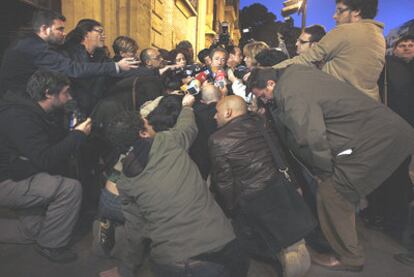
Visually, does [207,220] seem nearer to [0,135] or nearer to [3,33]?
[0,135]

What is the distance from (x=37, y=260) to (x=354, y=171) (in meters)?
2.58

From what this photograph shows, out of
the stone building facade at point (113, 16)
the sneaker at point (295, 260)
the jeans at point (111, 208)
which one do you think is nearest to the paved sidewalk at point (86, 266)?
the sneaker at point (295, 260)

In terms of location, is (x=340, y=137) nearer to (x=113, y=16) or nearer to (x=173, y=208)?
(x=173, y=208)

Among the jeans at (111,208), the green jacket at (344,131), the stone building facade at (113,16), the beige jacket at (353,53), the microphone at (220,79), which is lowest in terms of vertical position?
the jeans at (111,208)

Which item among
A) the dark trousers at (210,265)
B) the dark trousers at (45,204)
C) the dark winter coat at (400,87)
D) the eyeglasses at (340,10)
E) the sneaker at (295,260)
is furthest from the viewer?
the dark winter coat at (400,87)

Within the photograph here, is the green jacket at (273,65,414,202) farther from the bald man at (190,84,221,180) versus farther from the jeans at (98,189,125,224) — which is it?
the jeans at (98,189,125,224)

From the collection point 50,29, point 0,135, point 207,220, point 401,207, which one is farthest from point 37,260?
point 401,207

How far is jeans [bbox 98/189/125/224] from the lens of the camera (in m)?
2.88

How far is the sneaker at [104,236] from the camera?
9.46ft

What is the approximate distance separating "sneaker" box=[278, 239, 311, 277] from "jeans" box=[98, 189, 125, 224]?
1293 millimetres

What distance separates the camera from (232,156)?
2.66 meters

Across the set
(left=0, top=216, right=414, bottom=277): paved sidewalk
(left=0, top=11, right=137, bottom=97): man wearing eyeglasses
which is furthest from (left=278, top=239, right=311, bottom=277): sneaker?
(left=0, top=11, right=137, bottom=97): man wearing eyeglasses

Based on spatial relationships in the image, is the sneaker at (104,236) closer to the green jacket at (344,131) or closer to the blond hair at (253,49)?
the green jacket at (344,131)

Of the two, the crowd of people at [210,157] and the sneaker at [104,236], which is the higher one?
the crowd of people at [210,157]
